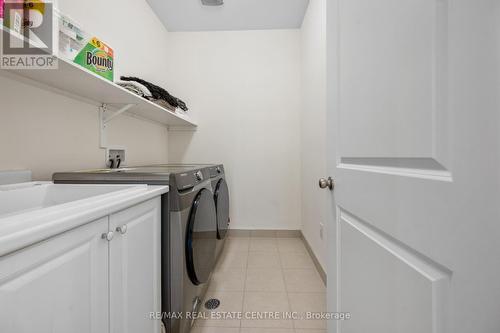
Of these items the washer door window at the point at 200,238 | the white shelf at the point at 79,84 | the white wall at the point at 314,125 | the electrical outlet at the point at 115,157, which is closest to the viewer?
the white shelf at the point at 79,84

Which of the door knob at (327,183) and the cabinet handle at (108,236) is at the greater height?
the door knob at (327,183)

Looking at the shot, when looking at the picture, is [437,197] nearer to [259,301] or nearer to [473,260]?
[473,260]

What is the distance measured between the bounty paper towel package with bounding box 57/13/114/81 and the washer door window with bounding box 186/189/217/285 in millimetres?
847

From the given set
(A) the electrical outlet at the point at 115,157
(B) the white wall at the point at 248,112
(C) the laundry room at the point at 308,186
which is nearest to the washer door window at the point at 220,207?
(C) the laundry room at the point at 308,186

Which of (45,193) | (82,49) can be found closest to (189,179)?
(45,193)

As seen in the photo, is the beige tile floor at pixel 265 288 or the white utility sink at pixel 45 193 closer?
the white utility sink at pixel 45 193

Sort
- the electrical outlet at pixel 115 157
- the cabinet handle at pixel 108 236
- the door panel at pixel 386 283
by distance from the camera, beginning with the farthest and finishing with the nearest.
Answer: the electrical outlet at pixel 115 157 → the cabinet handle at pixel 108 236 → the door panel at pixel 386 283

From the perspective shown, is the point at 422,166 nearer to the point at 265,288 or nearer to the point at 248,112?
the point at 265,288

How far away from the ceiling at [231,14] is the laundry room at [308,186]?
4cm

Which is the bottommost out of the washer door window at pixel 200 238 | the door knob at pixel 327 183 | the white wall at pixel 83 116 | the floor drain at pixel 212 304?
the floor drain at pixel 212 304

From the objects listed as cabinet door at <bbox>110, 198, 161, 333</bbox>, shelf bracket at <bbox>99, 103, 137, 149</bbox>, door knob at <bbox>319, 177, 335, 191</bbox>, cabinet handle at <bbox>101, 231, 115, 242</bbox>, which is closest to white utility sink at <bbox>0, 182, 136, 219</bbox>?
cabinet door at <bbox>110, 198, 161, 333</bbox>

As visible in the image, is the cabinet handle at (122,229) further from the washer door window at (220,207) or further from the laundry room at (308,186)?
the washer door window at (220,207)

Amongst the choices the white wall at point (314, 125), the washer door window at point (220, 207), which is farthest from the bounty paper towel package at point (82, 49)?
the white wall at point (314, 125)

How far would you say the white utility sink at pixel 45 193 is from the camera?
0.86 metres
